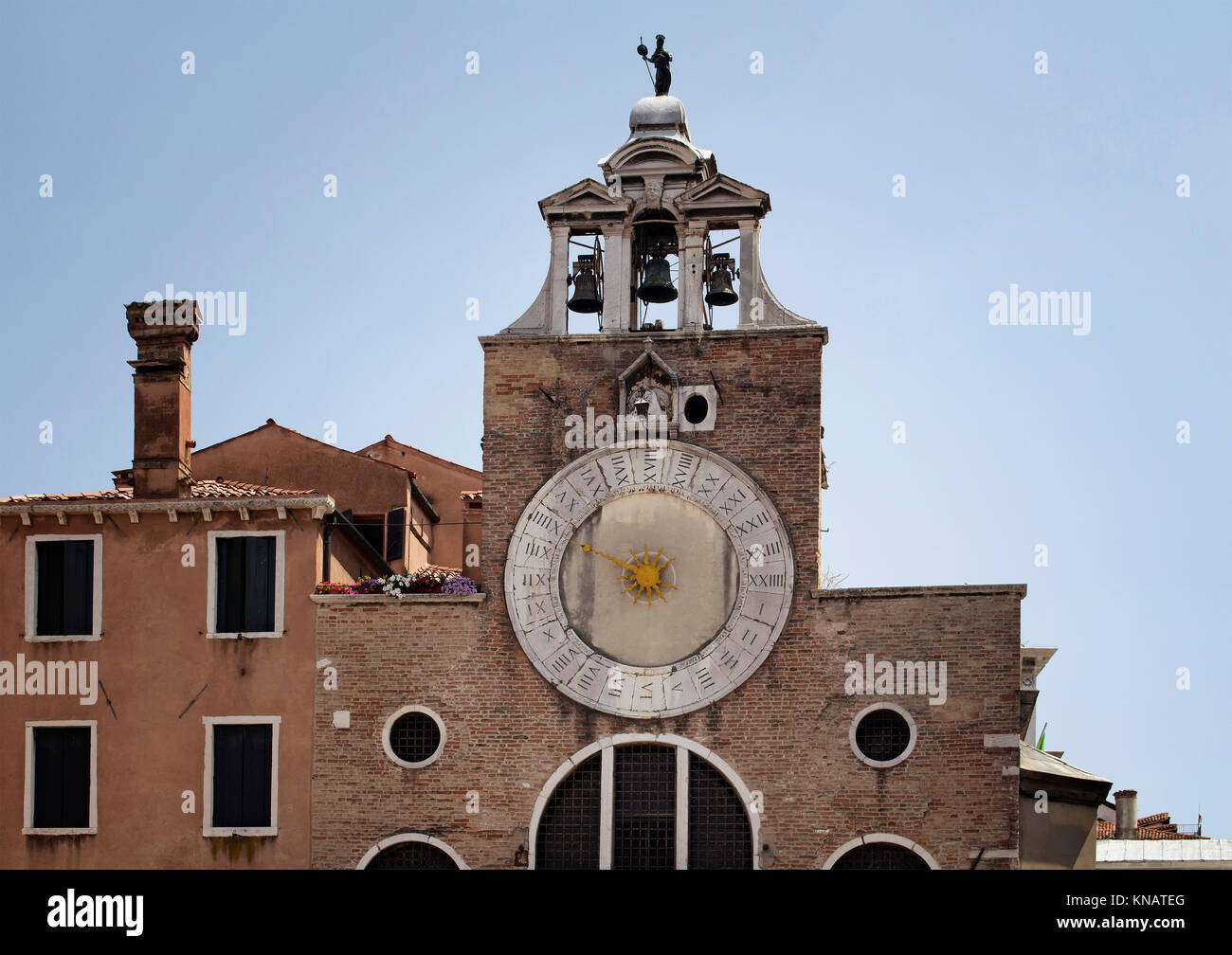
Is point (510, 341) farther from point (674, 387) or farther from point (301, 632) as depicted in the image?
point (301, 632)

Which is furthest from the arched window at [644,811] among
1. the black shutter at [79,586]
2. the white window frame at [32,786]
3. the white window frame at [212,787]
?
the black shutter at [79,586]

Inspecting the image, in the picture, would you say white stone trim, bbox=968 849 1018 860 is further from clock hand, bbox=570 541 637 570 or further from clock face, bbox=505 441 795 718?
clock hand, bbox=570 541 637 570

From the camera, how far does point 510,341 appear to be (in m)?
31.5

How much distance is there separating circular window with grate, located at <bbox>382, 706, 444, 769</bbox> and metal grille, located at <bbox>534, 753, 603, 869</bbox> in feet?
6.04

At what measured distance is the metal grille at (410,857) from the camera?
30.1m

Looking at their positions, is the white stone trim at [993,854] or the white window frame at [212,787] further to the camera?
the white window frame at [212,787]

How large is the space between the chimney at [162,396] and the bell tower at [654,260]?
17.0ft

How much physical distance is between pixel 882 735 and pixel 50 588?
1220 centimetres

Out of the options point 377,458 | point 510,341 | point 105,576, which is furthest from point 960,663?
point 377,458

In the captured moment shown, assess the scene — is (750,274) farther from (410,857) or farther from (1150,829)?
(1150,829)

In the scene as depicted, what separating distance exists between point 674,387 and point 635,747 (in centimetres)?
518

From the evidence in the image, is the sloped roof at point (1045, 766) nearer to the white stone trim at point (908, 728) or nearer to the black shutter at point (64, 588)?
the white stone trim at point (908, 728)
